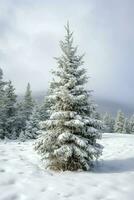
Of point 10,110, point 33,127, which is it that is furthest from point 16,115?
point 33,127

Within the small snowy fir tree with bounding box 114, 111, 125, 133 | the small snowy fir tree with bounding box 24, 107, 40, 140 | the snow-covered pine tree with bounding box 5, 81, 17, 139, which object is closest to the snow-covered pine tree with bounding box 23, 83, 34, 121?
the snow-covered pine tree with bounding box 5, 81, 17, 139

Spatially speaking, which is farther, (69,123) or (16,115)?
(16,115)

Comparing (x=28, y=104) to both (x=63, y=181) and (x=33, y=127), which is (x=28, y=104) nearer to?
(x=33, y=127)

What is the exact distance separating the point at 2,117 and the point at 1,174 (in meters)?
35.6

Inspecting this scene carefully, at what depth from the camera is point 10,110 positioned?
5075cm

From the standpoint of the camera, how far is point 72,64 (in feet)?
52.1

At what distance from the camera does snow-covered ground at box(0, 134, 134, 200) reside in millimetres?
10250

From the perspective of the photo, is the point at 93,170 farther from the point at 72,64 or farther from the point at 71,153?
the point at 72,64

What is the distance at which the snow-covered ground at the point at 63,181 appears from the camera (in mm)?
10250

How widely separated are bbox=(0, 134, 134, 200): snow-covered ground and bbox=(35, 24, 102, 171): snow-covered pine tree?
818 millimetres

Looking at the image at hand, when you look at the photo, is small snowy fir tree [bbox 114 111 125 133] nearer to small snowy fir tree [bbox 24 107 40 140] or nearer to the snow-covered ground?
small snowy fir tree [bbox 24 107 40 140]

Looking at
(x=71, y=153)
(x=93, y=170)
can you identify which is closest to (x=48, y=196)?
(x=71, y=153)

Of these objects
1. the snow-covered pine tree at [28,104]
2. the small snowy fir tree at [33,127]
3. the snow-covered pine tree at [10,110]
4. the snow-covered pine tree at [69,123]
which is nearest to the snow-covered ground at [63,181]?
the snow-covered pine tree at [69,123]

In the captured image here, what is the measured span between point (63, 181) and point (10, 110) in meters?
39.7
